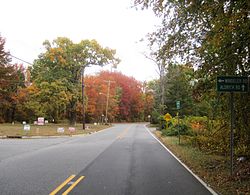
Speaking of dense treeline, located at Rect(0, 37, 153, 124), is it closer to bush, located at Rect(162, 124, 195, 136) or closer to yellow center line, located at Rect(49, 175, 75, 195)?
bush, located at Rect(162, 124, 195, 136)

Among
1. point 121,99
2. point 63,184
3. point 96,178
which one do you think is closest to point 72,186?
point 63,184

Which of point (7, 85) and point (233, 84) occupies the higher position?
point (7, 85)

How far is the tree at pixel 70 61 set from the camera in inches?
2152

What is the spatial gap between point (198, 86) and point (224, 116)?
153 cm

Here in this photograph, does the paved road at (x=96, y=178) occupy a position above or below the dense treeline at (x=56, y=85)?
below

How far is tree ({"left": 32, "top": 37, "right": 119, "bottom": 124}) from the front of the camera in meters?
54.7

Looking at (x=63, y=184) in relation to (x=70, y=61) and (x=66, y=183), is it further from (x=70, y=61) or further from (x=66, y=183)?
(x=70, y=61)

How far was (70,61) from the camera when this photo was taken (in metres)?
54.5

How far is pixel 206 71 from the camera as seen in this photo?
11539 millimetres

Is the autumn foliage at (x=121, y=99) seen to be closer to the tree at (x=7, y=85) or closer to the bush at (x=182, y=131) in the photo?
the tree at (x=7, y=85)

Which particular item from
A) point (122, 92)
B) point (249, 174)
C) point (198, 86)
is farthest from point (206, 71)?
point (122, 92)

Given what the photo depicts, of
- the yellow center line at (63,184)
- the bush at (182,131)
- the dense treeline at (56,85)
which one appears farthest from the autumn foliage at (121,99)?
the yellow center line at (63,184)

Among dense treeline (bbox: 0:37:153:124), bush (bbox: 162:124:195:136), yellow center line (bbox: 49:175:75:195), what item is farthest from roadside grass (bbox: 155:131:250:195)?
dense treeline (bbox: 0:37:153:124)

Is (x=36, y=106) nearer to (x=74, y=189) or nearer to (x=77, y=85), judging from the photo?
(x=77, y=85)
